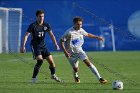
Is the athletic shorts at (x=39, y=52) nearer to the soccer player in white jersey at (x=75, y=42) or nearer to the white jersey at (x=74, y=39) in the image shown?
the soccer player in white jersey at (x=75, y=42)

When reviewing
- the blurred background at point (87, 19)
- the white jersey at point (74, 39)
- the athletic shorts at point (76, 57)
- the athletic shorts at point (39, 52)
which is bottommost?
the athletic shorts at point (76, 57)

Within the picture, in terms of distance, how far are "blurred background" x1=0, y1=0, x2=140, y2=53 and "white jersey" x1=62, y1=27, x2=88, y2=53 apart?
23.4m

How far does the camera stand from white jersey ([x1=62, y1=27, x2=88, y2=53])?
1670 centimetres

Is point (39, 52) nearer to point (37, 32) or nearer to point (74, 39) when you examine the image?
point (37, 32)

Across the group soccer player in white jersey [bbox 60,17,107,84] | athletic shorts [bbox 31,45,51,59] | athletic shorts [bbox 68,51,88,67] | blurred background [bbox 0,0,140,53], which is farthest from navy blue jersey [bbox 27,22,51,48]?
blurred background [bbox 0,0,140,53]

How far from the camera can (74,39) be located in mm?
16797

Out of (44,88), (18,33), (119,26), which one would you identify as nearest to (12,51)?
(18,33)

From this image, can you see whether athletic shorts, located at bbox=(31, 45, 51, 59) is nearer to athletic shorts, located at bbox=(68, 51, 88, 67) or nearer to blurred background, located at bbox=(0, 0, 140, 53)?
athletic shorts, located at bbox=(68, 51, 88, 67)

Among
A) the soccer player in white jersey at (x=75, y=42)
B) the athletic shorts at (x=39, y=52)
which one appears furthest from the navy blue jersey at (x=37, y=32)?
the soccer player in white jersey at (x=75, y=42)

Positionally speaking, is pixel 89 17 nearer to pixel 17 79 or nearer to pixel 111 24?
pixel 111 24

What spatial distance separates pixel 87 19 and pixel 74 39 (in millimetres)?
26252

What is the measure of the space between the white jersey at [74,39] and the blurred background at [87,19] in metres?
23.4

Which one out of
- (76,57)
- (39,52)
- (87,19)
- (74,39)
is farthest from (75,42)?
(87,19)

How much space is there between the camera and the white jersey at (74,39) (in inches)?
658
